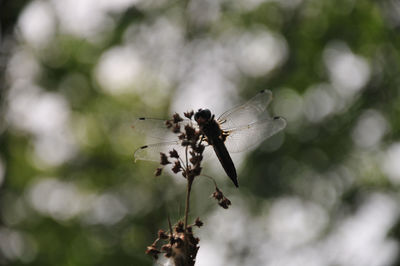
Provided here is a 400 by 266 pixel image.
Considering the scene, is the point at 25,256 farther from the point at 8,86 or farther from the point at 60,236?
the point at 8,86

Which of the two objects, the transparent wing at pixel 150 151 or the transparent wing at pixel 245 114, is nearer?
the transparent wing at pixel 150 151

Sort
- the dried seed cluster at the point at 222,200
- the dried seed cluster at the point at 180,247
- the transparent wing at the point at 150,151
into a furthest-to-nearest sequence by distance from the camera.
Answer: the transparent wing at the point at 150,151 → the dried seed cluster at the point at 222,200 → the dried seed cluster at the point at 180,247

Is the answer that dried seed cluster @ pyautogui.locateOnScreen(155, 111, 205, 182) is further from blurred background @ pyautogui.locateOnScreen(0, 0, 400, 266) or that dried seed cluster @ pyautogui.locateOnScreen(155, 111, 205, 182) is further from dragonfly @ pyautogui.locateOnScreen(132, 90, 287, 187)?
blurred background @ pyautogui.locateOnScreen(0, 0, 400, 266)

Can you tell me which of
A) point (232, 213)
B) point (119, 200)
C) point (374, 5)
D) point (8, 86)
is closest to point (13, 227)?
point (119, 200)

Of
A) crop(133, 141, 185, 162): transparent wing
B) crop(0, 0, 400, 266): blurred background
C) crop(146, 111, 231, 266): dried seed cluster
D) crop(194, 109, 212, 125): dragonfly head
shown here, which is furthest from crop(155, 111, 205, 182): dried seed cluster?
crop(0, 0, 400, 266): blurred background

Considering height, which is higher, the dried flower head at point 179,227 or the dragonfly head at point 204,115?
the dragonfly head at point 204,115

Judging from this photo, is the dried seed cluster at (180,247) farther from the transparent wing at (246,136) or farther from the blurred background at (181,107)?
the blurred background at (181,107)

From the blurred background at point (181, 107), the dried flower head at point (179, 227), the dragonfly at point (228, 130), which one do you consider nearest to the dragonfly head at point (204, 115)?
the dragonfly at point (228, 130)

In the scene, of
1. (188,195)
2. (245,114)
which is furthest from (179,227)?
(245,114)

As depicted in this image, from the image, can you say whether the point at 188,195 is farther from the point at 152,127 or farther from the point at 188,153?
the point at 152,127
